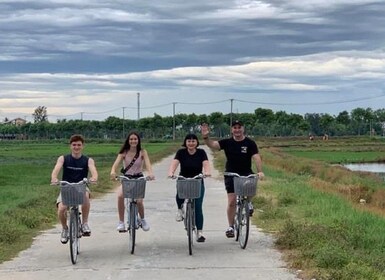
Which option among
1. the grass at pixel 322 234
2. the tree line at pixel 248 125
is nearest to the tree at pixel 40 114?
the tree line at pixel 248 125

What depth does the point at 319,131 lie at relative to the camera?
149 metres

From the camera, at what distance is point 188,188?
10.4 m

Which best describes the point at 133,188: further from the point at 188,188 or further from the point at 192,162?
the point at 192,162

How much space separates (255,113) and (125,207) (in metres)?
136

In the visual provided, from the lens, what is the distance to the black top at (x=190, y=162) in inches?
423

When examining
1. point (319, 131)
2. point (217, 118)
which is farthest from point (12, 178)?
point (319, 131)

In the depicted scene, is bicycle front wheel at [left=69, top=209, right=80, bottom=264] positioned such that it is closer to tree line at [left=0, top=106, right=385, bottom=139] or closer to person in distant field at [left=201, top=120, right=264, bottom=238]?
person in distant field at [left=201, top=120, right=264, bottom=238]

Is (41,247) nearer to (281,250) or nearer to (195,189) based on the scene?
(195,189)

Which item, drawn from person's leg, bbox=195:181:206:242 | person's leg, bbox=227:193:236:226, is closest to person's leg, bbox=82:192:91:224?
person's leg, bbox=195:181:206:242

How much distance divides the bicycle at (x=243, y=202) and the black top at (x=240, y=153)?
0.78 feet

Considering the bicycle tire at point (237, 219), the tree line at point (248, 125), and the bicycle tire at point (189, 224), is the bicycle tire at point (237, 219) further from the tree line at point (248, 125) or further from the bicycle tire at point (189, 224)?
the tree line at point (248, 125)

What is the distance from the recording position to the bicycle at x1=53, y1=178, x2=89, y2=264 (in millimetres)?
9656

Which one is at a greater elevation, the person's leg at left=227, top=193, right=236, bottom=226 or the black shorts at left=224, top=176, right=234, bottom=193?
the black shorts at left=224, top=176, right=234, bottom=193

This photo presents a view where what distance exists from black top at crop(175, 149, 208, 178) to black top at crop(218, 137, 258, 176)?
1.36 ft
